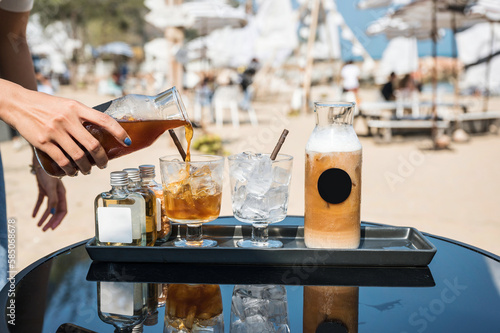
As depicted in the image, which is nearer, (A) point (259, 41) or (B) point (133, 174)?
(B) point (133, 174)

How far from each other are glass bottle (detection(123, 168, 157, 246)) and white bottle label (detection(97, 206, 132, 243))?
0.22 ft

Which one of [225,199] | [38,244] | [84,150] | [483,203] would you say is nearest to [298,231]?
[84,150]

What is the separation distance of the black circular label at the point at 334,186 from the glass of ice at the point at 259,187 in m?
0.16

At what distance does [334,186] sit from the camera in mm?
1405

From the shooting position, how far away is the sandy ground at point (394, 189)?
4.34 m

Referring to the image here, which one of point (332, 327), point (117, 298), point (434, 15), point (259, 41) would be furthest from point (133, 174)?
point (259, 41)

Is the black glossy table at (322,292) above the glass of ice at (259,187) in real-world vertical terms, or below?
below

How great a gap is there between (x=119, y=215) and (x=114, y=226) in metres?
0.06

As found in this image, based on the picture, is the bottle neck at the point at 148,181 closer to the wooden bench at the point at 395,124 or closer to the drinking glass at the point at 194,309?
the drinking glass at the point at 194,309

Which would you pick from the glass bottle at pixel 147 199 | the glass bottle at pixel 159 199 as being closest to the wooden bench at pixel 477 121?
the glass bottle at pixel 159 199

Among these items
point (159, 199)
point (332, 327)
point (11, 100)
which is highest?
point (11, 100)

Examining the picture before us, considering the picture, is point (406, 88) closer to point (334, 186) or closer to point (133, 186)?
point (334, 186)

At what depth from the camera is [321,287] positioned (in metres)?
1.29

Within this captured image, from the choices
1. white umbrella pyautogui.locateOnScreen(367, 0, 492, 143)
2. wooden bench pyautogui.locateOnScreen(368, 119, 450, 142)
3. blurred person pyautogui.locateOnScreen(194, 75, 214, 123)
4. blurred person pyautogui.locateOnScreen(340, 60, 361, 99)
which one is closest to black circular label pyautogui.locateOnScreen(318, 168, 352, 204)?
white umbrella pyautogui.locateOnScreen(367, 0, 492, 143)
